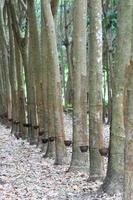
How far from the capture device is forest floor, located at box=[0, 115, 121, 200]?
307 inches

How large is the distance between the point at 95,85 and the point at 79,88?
3.57 ft

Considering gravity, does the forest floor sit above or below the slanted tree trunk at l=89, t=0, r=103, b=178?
below

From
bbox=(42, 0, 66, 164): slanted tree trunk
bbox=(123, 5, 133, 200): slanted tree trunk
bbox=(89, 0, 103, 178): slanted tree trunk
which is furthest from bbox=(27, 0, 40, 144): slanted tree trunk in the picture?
bbox=(123, 5, 133, 200): slanted tree trunk

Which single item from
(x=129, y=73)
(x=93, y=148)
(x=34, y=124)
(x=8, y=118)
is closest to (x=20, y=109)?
(x=34, y=124)

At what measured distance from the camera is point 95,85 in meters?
8.30

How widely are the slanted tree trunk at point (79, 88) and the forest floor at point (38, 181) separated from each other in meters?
0.37

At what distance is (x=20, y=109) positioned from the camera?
15773 millimetres

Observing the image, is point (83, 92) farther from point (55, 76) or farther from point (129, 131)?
point (129, 131)

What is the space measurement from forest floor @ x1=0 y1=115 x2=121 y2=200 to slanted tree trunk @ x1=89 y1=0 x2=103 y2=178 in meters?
0.47

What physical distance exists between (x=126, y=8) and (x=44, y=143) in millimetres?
6125

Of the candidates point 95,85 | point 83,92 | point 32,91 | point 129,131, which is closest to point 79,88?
Result: point 83,92

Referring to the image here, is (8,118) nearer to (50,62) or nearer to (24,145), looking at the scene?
(24,145)

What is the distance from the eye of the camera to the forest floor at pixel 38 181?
7789 millimetres

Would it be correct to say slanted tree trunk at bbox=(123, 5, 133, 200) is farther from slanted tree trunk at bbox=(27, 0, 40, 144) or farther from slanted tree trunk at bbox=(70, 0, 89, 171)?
slanted tree trunk at bbox=(27, 0, 40, 144)
